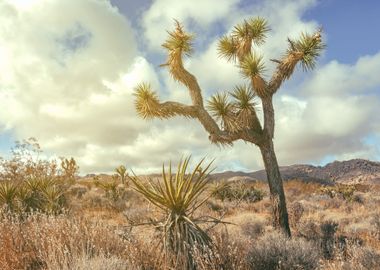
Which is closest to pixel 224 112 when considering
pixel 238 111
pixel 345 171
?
pixel 238 111

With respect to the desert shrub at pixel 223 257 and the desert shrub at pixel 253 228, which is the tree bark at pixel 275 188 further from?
the desert shrub at pixel 223 257

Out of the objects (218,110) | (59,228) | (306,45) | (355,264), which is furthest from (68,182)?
(355,264)

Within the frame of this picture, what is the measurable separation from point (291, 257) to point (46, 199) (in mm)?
8652

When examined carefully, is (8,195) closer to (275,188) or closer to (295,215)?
(275,188)

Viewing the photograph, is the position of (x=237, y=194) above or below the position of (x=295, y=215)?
above

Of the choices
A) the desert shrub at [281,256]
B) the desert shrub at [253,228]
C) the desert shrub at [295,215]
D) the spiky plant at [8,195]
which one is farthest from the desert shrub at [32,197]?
the desert shrub at [295,215]

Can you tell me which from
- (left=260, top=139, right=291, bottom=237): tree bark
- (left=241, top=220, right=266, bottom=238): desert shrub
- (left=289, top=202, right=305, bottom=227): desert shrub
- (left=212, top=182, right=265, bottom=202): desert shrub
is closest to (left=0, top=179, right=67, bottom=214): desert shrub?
(left=241, top=220, right=266, bottom=238): desert shrub

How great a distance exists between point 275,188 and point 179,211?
6.72 metres

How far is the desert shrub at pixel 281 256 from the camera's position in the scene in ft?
24.3

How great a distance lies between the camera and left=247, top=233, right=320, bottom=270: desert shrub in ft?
24.3

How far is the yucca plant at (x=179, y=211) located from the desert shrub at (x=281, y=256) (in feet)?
3.38

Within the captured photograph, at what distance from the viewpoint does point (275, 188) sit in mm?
13297

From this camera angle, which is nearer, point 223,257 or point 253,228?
point 223,257

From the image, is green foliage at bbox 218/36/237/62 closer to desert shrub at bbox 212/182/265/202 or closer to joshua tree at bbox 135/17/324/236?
joshua tree at bbox 135/17/324/236
